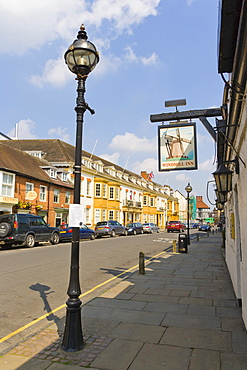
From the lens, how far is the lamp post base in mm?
4090

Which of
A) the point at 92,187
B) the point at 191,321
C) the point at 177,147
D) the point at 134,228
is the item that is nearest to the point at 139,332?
the point at 191,321

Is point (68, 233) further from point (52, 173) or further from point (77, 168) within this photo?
point (77, 168)

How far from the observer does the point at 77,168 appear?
4.51 metres

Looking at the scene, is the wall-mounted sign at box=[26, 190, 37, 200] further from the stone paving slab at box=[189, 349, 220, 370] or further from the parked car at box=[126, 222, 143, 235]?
the stone paving slab at box=[189, 349, 220, 370]

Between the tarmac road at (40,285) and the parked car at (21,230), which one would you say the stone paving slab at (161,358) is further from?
the parked car at (21,230)

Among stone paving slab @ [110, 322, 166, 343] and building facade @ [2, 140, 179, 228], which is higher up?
building facade @ [2, 140, 179, 228]

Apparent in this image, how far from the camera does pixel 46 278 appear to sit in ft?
30.0

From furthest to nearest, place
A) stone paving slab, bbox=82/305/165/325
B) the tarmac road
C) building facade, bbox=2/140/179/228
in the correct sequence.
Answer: building facade, bbox=2/140/179/228 < the tarmac road < stone paving slab, bbox=82/305/165/325

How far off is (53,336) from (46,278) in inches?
184

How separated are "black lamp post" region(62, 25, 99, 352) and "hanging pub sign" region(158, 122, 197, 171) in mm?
2658

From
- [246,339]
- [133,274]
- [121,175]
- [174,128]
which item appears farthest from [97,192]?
[246,339]

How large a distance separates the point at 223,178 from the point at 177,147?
1.34 metres

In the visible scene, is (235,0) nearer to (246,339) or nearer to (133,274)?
(246,339)

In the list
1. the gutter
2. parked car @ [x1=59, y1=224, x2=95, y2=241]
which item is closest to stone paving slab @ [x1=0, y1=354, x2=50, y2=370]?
the gutter
